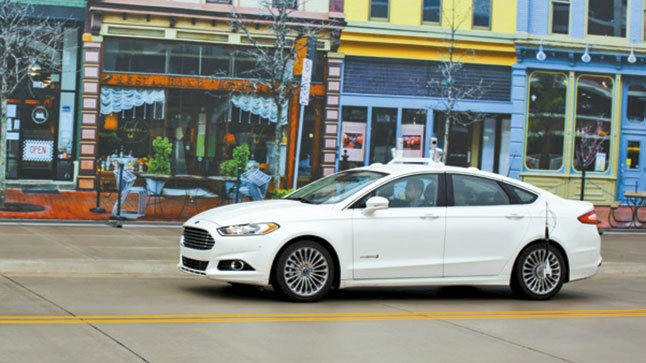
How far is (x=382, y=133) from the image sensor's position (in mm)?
25625

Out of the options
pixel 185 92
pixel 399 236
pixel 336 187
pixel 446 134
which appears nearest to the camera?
pixel 399 236

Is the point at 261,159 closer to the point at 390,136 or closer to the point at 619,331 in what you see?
the point at 390,136

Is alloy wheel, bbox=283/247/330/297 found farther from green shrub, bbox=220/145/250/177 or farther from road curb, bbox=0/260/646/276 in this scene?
green shrub, bbox=220/145/250/177

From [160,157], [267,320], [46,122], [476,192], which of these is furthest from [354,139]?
[267,320]

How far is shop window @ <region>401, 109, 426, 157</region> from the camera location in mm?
25812

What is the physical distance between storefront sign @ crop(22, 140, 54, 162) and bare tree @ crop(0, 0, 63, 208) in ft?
4.09

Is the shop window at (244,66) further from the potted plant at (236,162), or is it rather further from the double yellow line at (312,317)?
the double yellow line at (312,317)

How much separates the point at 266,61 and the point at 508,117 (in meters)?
7.70

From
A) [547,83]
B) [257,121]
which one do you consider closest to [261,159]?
[257,121]

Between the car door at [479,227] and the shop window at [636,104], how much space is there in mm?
18858

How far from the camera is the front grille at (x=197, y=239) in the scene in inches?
376

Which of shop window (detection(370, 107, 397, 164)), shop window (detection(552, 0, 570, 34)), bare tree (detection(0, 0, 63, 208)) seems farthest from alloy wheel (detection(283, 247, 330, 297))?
shop window (detection(552, 0, 570, 34))

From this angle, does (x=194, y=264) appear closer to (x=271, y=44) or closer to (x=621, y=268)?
(x=621, y=268)

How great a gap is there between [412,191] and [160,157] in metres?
14.5
